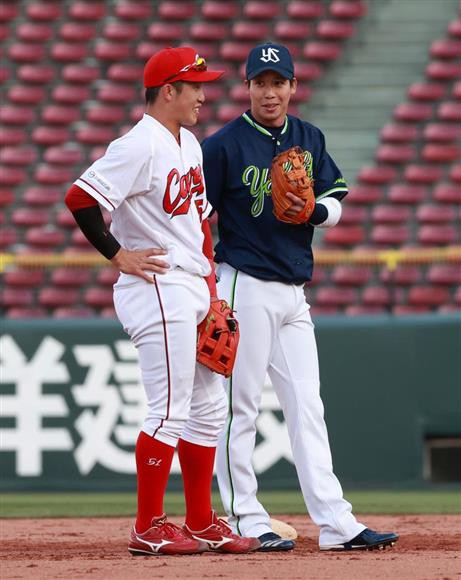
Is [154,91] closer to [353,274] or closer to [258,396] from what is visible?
[258,396]

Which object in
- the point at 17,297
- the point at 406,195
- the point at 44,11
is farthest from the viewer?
the point at 44,11

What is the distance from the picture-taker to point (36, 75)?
39.8ft

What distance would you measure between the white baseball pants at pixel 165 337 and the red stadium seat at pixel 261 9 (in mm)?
8248

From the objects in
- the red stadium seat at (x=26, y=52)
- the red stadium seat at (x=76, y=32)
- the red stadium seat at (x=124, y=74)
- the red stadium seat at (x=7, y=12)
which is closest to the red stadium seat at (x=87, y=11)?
the red stadium seat at (x=76, y=32)

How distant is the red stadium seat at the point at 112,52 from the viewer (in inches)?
481

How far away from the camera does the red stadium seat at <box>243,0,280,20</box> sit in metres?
12.1

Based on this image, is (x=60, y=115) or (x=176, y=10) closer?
(x=60, y=115)

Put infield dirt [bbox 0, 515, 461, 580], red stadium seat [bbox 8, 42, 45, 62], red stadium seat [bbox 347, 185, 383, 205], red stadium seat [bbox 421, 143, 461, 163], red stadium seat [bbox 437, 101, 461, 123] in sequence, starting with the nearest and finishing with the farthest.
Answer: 1. infield dirt [bbox 0, 515, 461, 580]
2. red stadium seat [bbox 347, 185, 383, 205]
3. red stadium seat [bbox 421, 143, 461, 163]
4. red stadium seat [bbox 437, 101, 461, 123]
5. red stadium seat [bbox 8, 42, 45, 62]

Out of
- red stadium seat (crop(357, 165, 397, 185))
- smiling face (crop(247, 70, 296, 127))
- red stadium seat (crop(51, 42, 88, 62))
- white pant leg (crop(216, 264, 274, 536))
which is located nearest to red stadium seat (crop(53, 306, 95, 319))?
red stadium seat (crop(357, 165, 397, 185))

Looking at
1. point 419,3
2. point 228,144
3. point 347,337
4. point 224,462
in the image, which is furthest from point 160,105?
point 419,3

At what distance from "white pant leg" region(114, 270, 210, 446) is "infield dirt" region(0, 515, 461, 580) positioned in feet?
1.58

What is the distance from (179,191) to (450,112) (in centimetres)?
743

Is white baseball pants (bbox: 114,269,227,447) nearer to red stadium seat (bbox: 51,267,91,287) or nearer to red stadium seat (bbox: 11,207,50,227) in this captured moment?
red stadium seat (bbox: 51,267,91,287)

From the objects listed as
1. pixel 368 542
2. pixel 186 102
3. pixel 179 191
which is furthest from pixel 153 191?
pixel 368 542
